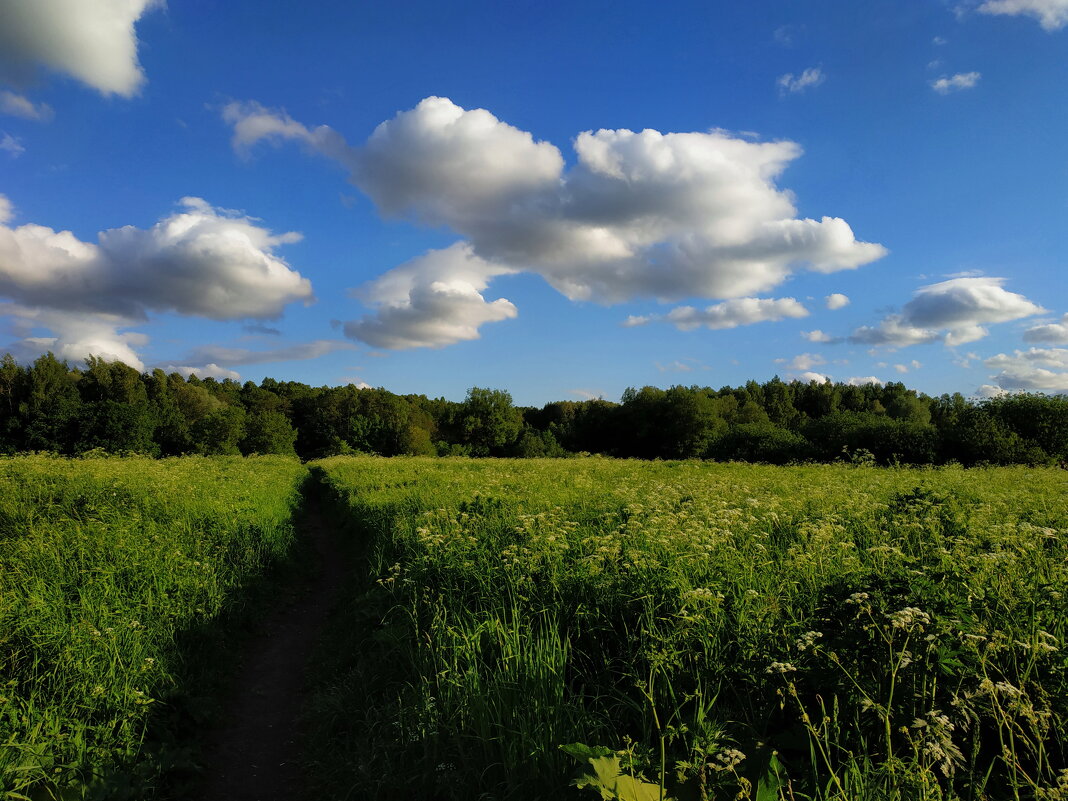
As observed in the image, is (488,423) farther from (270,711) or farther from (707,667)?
(707,667)

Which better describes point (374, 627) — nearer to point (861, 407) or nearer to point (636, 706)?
point (636, 706)

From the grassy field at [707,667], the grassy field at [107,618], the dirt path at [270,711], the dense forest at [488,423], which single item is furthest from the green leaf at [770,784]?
the dense forest at [488,423]

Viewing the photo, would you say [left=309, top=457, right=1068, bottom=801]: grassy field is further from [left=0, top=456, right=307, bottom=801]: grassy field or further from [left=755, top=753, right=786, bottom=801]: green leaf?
[left=0, top=456, right=307, bottom=801]: grassy field

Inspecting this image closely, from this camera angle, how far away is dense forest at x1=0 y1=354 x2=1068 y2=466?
36.2 metres

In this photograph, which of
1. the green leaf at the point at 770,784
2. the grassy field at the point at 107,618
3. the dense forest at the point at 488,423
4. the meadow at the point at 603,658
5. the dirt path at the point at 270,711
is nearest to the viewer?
the green leaf at the point at 770,784

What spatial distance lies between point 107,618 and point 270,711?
2524 mm

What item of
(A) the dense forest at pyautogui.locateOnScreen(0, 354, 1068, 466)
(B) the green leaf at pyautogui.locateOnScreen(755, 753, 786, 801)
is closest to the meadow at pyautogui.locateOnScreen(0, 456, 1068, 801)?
(B) the green leaf at pyautogui.locateOnScreen(755, 753, 786, 801)

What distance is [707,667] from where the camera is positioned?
4.08 m

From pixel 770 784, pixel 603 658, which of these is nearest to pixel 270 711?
pixel 603 658

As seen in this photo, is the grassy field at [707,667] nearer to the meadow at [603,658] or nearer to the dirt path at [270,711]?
the meadow at [603,658]

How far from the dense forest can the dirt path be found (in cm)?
3891

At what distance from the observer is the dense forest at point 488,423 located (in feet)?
119

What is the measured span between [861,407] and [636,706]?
11494cm

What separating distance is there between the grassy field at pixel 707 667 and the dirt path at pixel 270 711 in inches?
17.4
